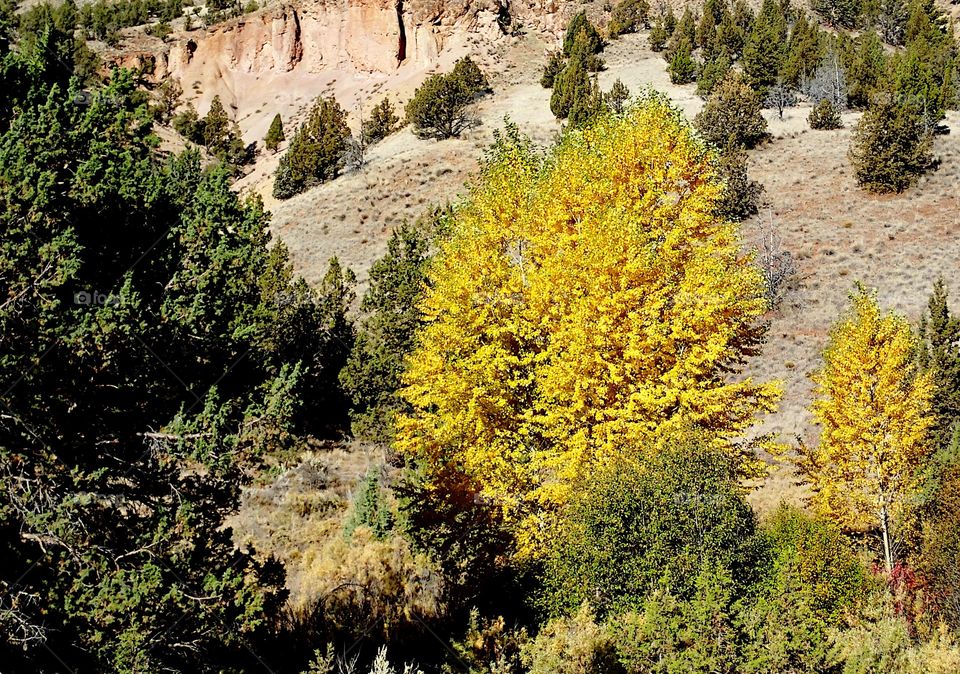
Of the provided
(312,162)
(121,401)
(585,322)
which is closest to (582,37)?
(312,162)

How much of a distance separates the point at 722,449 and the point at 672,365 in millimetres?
1680

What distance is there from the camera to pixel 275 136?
7412 cm

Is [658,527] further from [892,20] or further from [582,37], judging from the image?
[892,20]

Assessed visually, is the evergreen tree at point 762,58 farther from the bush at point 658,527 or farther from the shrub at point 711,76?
the bush at point 658,527

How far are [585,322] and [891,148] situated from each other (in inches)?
1685

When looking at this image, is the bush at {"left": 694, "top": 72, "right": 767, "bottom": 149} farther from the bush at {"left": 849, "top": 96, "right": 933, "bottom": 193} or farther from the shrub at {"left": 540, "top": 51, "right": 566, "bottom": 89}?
the shrub at {"left": 540, "top": 51, "right": 566, "bottom": 89}

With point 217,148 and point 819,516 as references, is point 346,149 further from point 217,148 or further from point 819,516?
point 819,516

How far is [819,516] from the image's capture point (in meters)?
18.7

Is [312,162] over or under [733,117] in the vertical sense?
under

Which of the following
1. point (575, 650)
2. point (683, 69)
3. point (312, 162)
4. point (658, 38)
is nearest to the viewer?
point (575, 650)

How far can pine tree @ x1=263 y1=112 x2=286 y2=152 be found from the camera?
74.2 m

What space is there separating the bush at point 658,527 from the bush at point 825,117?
172 ft

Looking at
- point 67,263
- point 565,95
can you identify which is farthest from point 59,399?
point 565,95

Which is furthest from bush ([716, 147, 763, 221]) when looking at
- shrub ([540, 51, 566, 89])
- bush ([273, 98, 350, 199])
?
bush ([273, 98, 350, 199])
